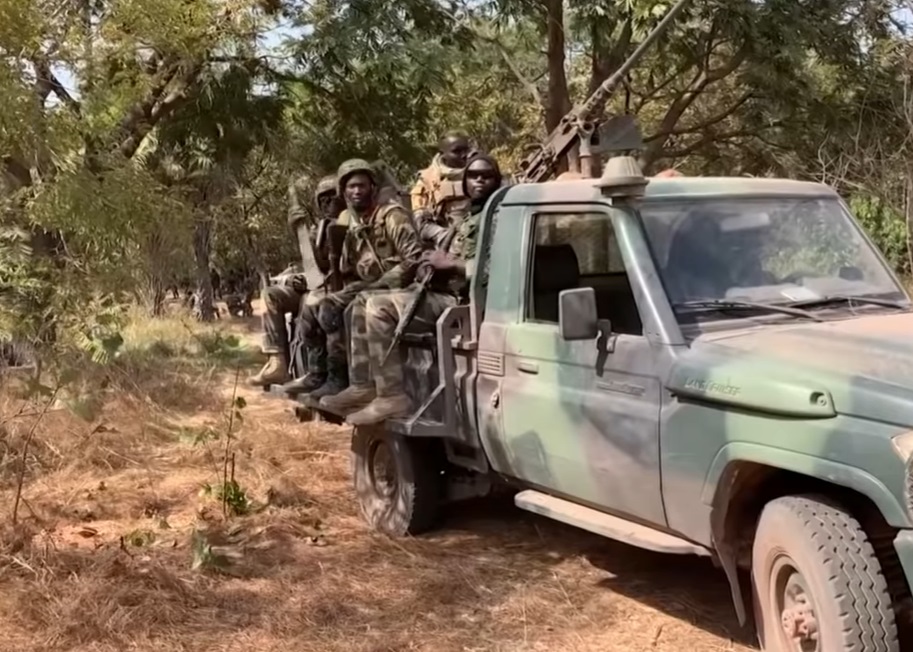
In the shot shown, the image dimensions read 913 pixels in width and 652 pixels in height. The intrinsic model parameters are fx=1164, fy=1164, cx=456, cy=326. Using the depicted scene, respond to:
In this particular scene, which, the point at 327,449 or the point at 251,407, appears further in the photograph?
the point at 251,407

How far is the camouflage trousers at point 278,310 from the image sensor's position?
7.96m

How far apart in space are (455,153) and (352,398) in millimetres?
2335

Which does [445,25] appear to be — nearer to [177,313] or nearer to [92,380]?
[92,380]

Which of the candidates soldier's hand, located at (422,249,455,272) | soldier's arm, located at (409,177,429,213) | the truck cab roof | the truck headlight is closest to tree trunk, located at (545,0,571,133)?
soldier's arm, located at (409,177,429,213)

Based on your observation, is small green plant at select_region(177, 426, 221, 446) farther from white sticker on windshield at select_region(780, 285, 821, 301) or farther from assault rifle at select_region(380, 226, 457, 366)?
white sticker on windshield at select_region(780, 285, 821, 301)

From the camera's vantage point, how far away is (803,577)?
396cm

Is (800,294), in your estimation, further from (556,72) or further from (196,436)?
(556,72)

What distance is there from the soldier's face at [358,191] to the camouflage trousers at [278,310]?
1.12 m

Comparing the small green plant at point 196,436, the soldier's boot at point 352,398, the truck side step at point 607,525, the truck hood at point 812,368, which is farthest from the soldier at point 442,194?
the truck hood at point 812,368

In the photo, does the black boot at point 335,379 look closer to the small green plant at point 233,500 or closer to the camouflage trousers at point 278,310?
the small green plant at point 233,500

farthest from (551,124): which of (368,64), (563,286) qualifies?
(563,286)

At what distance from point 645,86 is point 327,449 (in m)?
9.31

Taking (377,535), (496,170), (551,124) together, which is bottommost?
(377,535)

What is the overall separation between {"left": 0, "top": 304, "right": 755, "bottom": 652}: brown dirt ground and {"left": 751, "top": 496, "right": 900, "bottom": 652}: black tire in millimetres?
735
